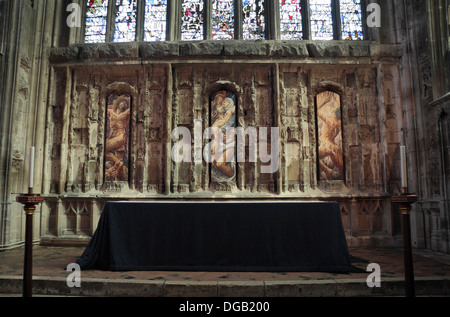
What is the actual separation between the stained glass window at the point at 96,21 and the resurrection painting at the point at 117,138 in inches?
74.8

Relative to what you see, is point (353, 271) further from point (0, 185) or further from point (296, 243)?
point (0, 185)

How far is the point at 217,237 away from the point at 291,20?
664 cm

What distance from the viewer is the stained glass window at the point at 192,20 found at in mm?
8578

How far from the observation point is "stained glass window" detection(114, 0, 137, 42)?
862 centimetres

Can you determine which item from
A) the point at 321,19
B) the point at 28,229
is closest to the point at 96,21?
the point at 321,19

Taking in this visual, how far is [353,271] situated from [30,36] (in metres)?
8.71

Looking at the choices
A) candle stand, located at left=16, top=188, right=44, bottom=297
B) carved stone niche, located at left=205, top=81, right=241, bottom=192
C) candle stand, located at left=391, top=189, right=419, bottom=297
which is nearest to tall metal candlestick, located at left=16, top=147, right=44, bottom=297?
candle stand, located at left=16, top=188, right=44, bottom=297

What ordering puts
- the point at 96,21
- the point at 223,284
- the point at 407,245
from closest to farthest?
the point at 407,245
the point at 223,284
the point at 96,21

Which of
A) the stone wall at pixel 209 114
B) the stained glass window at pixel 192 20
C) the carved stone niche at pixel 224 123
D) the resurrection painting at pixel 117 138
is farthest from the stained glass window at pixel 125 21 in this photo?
the carved stone niche at pixel 224 123

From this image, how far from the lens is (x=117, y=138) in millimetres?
7996

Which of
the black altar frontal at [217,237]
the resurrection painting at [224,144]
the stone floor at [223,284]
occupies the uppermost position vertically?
the resurrection painting at [224,144]

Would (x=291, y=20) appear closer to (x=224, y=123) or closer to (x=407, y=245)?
(x=224, y=123)

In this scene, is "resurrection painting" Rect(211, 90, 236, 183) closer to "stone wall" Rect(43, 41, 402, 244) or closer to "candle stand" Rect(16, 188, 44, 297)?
"stone wall" Rect(43, 41, 402, 244)

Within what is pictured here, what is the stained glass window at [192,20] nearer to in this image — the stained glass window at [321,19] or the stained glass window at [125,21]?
the stained glass window at [125,21]
